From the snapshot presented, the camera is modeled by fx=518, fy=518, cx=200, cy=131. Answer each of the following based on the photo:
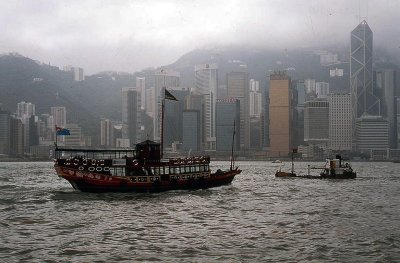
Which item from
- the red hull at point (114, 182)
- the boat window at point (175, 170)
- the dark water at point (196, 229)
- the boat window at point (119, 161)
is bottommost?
the dark water at point (196, 229)

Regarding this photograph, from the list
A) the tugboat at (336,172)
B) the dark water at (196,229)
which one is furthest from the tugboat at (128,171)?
the tugboat at (336,172)

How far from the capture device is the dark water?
3109 cm

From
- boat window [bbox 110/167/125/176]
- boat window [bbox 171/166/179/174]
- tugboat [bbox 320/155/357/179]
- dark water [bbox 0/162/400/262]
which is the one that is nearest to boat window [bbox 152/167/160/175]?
boat window [bbox 171/166/179/174]

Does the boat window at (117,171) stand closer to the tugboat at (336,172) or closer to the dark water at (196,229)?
the dark water at (196,229)

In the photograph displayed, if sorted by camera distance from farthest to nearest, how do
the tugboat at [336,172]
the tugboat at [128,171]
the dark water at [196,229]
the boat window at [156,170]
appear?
the tugboat at [336,172]
the boat window at [156,170]
the tugboat at [128,171]
the dark water at [196,229]

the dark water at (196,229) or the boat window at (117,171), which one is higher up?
the boat window at (117,171)

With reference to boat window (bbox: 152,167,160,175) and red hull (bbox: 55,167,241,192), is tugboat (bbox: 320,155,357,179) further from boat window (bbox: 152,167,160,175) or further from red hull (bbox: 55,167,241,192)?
boat window (bbox: 152,167,160,175)

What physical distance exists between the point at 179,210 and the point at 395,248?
23.7 meters

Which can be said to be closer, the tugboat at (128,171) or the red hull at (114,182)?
the red hull at (114,182)

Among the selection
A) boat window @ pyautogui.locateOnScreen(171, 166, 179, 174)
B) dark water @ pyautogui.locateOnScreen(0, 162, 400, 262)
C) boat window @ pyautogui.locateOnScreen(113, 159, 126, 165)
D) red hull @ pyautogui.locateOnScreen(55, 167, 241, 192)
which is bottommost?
dark water @ pyautogui.locateOnScreen(0, 162, 400, 262)

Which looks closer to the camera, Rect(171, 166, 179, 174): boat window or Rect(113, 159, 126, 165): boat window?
Rect(113, 159, 126, 165): boat window

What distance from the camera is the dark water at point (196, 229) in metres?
31.1

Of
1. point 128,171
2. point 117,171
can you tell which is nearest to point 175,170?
point 128,171

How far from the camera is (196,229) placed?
40.2 metres
